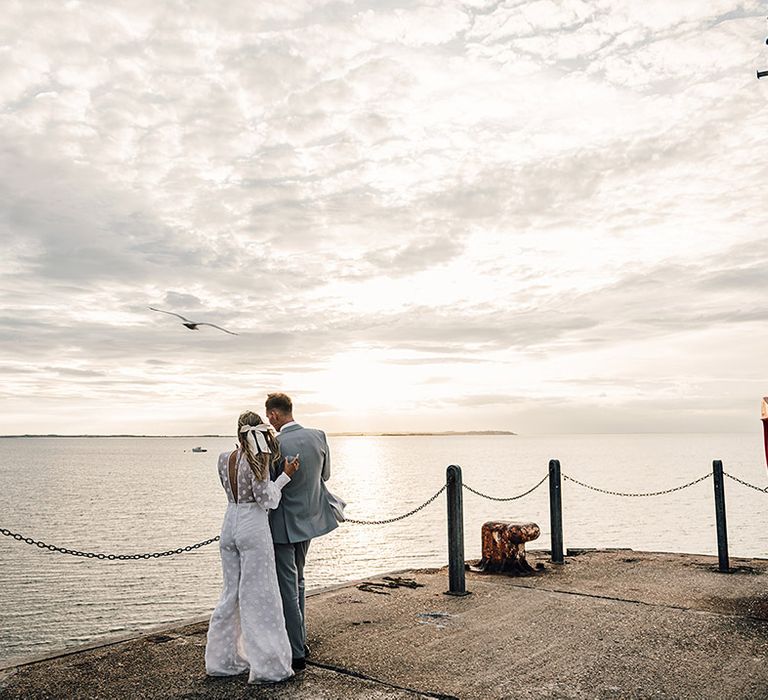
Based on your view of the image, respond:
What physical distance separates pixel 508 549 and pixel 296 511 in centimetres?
455

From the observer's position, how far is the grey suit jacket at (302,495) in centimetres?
558

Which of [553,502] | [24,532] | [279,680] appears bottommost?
[24,532]

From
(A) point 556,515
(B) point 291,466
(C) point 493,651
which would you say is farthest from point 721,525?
(B) point 291,466

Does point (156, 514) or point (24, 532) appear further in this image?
point (156, 514)

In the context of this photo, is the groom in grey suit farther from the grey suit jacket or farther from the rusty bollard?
the rusty bollard

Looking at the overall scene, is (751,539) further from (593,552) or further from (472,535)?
(593,552)

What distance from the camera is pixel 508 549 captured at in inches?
367

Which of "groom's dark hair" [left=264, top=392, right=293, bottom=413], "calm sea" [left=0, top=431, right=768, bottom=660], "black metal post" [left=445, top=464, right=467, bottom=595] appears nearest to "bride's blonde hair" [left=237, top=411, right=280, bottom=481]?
"groom's dark hair" [left=264, top=392, right=293, bottom=413]

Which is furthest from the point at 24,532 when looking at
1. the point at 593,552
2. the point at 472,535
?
the point at 593,552

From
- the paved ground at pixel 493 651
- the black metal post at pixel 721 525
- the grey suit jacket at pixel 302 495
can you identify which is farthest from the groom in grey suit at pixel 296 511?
the black metal post at pixel 721 525

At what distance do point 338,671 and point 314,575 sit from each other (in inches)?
765

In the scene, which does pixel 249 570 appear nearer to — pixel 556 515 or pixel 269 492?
pixel 269 492

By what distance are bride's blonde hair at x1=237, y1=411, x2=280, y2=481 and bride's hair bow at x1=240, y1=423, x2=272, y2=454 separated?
0.02 metres

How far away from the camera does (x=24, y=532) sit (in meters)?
37.1
